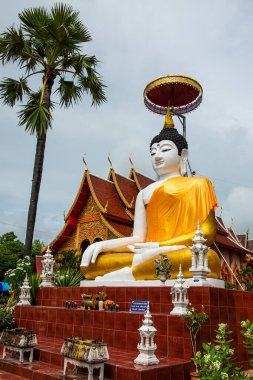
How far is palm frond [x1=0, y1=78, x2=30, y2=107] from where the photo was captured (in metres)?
12.6

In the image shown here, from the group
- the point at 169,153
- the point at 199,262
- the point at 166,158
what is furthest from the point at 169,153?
the point at 199,262

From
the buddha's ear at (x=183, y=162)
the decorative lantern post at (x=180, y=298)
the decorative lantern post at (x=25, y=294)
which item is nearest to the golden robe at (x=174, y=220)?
the buddha's ear at (x=183, y=162)

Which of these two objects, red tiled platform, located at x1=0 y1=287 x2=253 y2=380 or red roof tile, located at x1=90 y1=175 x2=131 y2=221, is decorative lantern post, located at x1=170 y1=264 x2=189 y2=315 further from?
red roof tile, located at x1=90 y1=175 x2=131 y2=221

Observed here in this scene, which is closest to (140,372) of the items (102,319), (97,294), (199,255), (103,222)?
(102,319)

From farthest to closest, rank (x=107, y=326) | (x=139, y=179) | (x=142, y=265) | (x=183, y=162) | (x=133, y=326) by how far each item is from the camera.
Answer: (x=139, y=179) < (x=183, y=162) < (x=142, y=265) < (x=107, y=326) < (x=133, y=326)

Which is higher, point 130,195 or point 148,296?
point 130,195

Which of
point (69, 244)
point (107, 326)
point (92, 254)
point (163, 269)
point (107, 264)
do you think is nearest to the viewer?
point (107, 326)

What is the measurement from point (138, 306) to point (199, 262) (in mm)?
1245

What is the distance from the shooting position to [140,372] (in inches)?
184

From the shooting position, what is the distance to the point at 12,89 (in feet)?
41.6

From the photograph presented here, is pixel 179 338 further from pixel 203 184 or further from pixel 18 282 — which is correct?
pixel 18 282

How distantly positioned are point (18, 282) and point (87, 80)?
6.63 meters

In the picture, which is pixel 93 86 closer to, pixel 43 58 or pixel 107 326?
pixel 43 58

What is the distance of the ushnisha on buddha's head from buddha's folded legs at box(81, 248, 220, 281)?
2.28 meters
